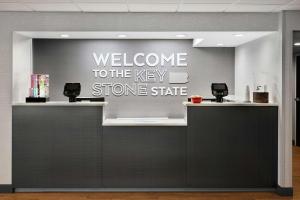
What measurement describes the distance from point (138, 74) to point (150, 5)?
6.48 ft

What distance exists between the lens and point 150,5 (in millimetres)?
4066

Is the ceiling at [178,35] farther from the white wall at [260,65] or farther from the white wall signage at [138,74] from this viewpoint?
the white wall signage at [138,74]

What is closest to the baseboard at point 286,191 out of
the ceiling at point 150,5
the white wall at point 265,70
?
the white wall at point 265,70

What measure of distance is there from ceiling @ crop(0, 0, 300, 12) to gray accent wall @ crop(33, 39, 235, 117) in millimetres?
1594

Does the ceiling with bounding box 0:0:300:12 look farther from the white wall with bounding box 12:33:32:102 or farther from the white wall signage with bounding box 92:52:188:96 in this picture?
the white wall signage with bounding box 92:52:188:96

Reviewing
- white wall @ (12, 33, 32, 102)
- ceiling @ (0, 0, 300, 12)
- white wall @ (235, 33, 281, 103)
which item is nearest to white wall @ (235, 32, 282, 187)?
white wall @ (235, 33, 281, 103)

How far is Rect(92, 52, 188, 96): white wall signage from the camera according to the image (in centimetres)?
591

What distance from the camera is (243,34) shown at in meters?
4.66

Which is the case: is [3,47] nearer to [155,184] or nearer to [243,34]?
[155,184]

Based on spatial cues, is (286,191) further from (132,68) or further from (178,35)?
(132,68)

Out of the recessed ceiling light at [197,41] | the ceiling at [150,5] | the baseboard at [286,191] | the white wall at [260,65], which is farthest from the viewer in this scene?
the recessed ceiling light at [197,41]

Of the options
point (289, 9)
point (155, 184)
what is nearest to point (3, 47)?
point (155, 184)

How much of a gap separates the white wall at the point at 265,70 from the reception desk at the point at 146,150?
0.10 meters

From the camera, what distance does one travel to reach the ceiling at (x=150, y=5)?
3900mm
